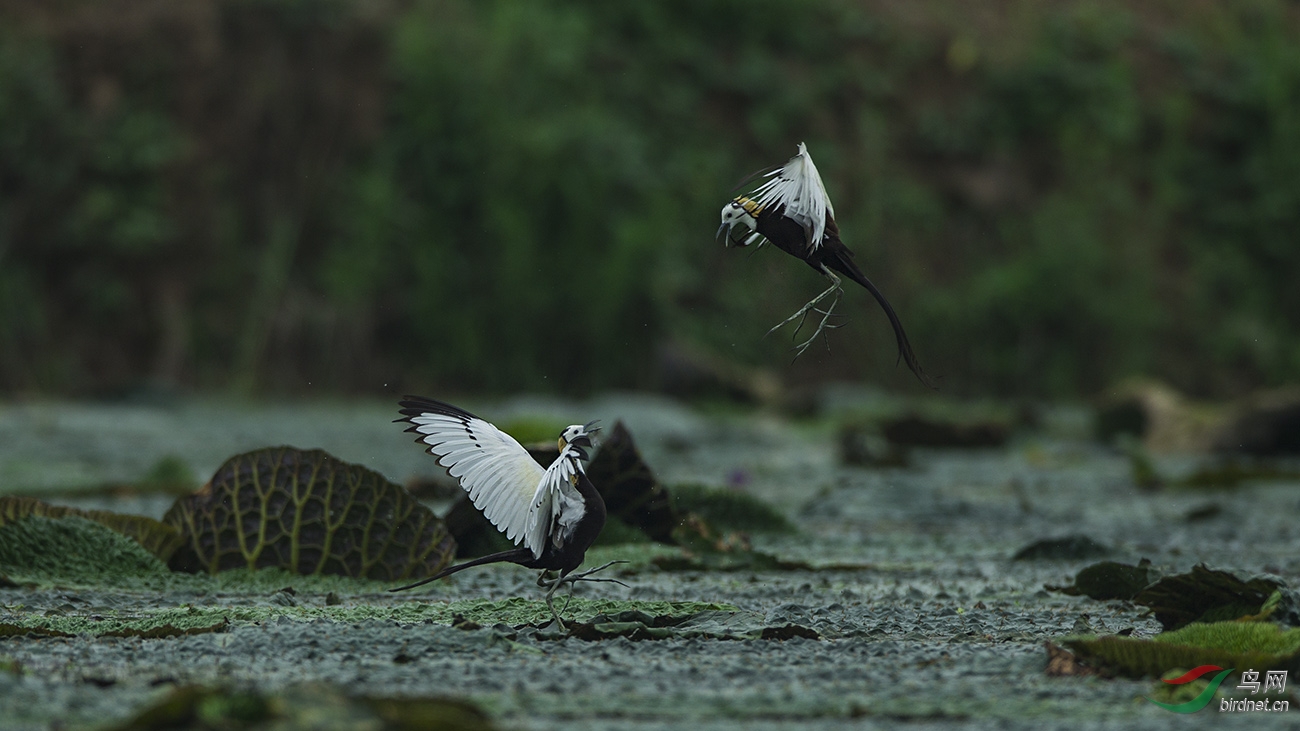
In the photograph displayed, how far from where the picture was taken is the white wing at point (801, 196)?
2.69 metres

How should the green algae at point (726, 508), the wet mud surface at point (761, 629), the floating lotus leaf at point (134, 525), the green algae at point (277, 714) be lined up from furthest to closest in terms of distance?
1. the green algae at point (726, 508)
2. the floating lotus leaf at point (134, 525)
3. the wet mud surface at point (761, 629)
4. the green algae at point (277, 714)

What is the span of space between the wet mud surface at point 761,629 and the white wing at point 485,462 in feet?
0.75

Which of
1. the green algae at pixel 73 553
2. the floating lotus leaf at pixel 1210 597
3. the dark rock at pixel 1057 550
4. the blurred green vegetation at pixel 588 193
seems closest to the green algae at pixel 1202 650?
the floating lotus leaf at pixel 1210 597

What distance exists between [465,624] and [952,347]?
12.3m

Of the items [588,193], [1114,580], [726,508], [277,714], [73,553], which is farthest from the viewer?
[588,193]

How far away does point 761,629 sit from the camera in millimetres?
2840

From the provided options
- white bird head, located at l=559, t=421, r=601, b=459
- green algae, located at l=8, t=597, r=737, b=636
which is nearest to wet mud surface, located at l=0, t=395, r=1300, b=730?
green algae, located at l=8, t=597, r=737, b=636

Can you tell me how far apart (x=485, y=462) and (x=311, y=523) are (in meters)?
1.18

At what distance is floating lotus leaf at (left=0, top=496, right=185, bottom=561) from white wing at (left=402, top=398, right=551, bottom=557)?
4.53 ft

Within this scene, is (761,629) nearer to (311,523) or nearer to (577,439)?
(577,439)

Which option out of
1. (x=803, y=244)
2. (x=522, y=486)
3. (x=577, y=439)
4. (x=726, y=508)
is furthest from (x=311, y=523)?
(x=803, y=244)

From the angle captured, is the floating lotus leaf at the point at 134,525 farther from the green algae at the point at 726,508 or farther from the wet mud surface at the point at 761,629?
the green algae at the point at 726,508

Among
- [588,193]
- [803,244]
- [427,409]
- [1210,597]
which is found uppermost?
[588,193]

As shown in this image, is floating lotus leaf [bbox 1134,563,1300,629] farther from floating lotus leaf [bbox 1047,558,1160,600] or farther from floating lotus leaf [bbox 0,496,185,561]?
floating lotus leaf [bbox 0,496,185,561]
